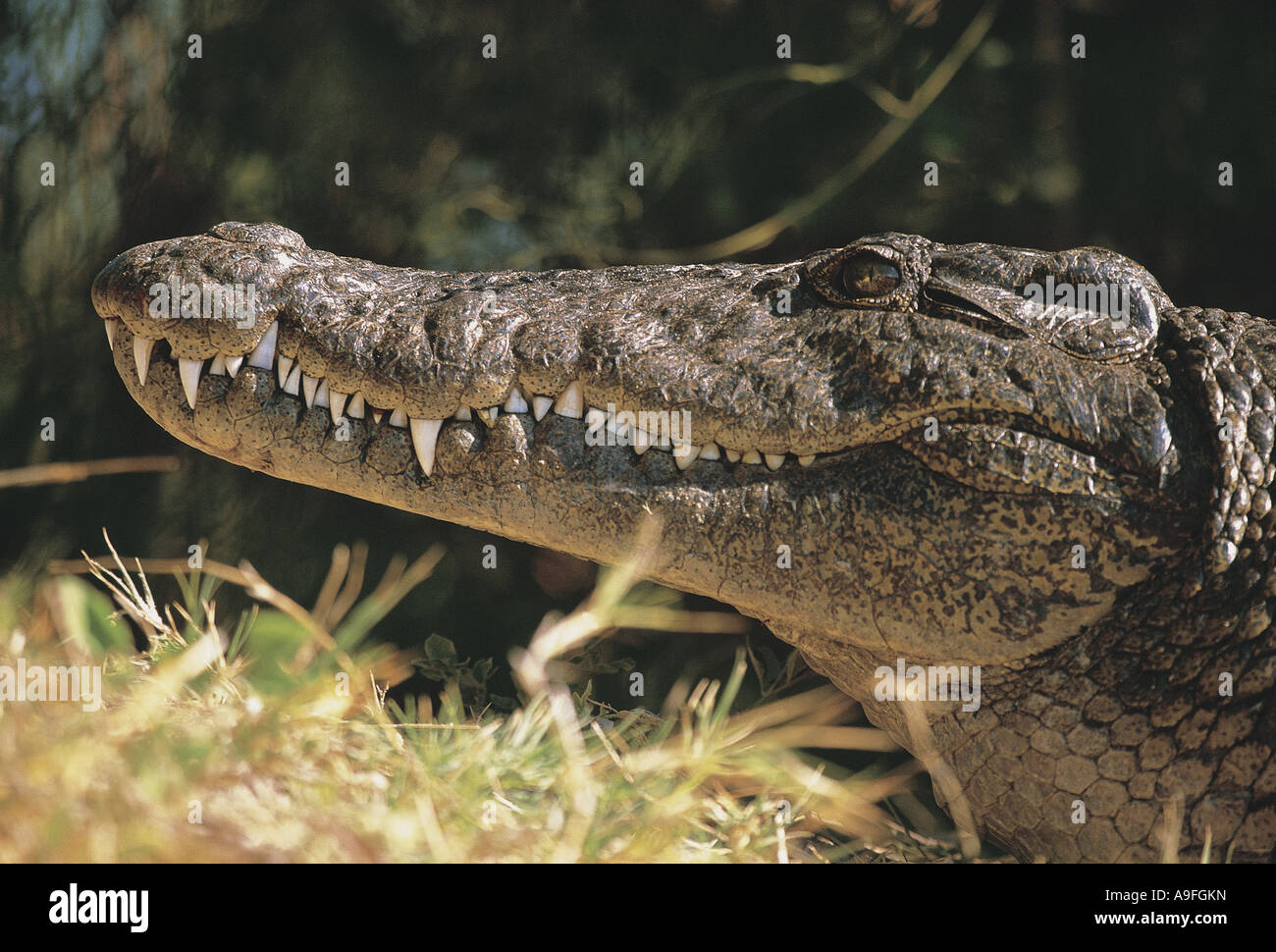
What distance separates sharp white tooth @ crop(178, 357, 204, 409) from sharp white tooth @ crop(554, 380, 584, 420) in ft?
2.43

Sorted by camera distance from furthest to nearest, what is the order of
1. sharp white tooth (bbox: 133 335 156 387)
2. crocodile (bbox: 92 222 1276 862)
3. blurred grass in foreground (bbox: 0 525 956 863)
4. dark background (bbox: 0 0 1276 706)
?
dark background (bbox: 0 0 1276 706) < sharp white tooth (bbox: 133 335 156 387) < crocodile (bbox: 92 222 1276 862) < blurred grass in foreground (bbox: 0 525 956 863)

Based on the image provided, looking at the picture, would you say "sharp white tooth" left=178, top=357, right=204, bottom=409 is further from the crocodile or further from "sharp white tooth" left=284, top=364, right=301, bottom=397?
"sharp white tooth" left=284, top=364, right=301, bottom=397

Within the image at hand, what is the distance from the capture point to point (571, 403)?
6.88 feet

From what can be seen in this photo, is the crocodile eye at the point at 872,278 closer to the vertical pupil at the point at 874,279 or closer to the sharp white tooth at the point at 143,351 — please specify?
the vertical pupil at the point at 874,279

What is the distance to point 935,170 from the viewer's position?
10.7 ft

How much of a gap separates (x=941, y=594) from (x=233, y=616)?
2333 millimetres

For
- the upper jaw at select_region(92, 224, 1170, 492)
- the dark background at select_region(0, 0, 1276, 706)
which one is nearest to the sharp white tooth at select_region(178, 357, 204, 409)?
the upper jaw at select_region(92, 224, 1170, 492)

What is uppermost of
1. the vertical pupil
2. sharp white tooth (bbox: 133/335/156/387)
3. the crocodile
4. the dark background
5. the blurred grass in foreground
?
the dark background

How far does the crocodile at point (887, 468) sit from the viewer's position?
81.5 inches

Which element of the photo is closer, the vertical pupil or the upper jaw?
the upper jaw

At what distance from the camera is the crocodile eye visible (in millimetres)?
2246

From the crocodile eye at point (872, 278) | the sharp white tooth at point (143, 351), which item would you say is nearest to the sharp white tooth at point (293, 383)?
the sharp white tooth at point (143, 351)

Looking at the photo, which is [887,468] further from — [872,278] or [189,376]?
[189,376]

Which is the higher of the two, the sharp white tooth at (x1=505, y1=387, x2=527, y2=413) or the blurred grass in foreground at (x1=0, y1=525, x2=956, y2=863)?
the sharp white tooth at (x1=505, y1=387, x2=527, y2=413)
